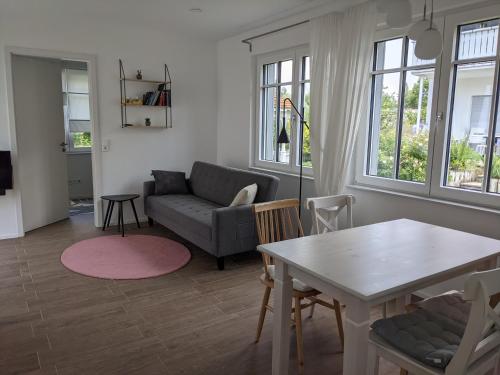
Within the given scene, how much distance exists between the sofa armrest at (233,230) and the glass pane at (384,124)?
125 cm

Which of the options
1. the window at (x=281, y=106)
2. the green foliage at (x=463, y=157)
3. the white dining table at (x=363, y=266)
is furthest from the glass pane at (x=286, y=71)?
the white dining table at (x=363, y=266)

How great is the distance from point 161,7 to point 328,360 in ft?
12.1

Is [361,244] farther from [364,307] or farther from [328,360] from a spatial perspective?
[328,360]

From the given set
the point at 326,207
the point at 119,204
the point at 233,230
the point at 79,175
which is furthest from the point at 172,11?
the point at 79,175

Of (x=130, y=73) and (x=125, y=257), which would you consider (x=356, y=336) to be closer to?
(x=125, y=257)

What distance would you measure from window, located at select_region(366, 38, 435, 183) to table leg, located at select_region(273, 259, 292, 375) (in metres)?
1.84

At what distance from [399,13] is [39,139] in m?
4.57

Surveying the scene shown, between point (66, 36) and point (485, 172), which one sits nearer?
point (485, 172)

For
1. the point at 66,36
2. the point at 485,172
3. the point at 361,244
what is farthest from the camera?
the point at 66,36

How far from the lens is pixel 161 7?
4121 millimetres

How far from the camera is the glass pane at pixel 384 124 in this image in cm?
346

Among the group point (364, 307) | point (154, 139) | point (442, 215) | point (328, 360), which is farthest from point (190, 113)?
point (364, 307)

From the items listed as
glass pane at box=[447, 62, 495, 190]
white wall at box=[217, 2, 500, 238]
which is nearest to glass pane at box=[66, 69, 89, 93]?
white wall at box=[217, 2, 500, 238]

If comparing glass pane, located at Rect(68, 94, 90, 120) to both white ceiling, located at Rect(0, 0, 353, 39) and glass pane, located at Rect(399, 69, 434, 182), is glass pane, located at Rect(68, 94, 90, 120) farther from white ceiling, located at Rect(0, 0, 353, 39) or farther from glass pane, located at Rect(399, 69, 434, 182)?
glass pane, located at Rect(399, 69, 434, 182)
